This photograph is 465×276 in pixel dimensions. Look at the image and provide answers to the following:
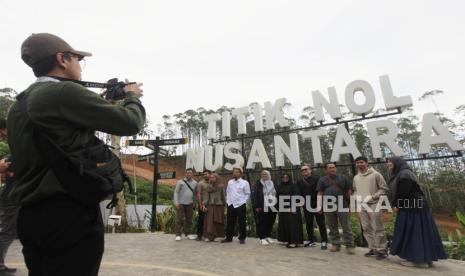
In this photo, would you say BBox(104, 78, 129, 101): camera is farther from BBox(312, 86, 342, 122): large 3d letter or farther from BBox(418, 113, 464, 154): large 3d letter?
BBox(312, 86, 342, 122): large 3d letter

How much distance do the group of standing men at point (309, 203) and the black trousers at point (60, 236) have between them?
589cm

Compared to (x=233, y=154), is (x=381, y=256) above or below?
below

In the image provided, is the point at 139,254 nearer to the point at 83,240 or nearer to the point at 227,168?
the point at 227,168

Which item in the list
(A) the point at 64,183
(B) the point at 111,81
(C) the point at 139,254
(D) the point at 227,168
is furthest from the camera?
(D) the point at 227,168

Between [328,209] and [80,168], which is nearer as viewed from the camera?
[80,168]

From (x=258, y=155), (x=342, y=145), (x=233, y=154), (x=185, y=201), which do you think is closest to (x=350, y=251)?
(x=342, y=145)

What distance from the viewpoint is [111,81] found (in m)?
1.98

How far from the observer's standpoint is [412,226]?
540 centimetres

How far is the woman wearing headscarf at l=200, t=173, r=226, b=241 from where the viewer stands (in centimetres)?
823

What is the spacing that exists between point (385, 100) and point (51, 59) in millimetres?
7341

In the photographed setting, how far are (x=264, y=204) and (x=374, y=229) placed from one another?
Answer: 106 inches

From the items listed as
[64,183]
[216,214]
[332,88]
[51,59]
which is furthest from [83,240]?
[332,88]

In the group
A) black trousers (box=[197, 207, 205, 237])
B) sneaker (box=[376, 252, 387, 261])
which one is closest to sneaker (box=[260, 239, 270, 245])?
black trousers (box=[197, 207, 205, 237])

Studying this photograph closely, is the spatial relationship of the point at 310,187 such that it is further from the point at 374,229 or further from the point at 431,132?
the point at 431,132
